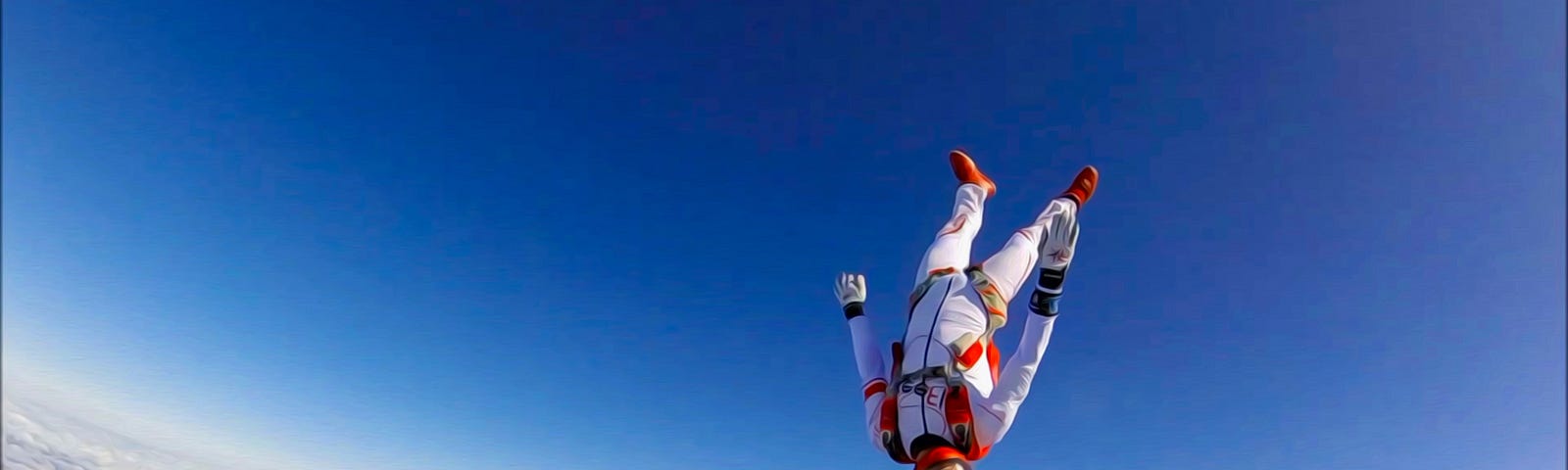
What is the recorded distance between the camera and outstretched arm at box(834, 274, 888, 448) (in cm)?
497

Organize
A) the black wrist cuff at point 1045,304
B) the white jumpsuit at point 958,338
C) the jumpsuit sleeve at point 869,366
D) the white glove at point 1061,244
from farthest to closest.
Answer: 1. the jumpsuit sleeve at point 869,366
2. the white jumpsuit at point 958,338
3. the black wrist cuff at point 1045,304
4. the white glove at point 1061,244

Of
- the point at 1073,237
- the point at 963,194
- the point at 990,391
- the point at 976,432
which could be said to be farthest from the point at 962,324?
→ the point at 963,194

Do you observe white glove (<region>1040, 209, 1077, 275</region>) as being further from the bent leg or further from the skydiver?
the bent leg

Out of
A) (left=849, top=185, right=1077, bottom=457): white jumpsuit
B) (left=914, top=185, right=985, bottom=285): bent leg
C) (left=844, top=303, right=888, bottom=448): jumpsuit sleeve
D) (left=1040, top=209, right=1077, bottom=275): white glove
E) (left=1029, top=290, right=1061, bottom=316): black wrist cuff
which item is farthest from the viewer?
(left=914, top=185, right=985, bottom=285): bent leg

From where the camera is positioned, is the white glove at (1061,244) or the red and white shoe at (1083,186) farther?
the red and white shoe at (1083,186)

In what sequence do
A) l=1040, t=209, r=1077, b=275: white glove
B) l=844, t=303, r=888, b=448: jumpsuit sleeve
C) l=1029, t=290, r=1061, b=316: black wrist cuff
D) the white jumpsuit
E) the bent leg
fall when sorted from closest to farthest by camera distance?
1. l=1040, t=209, r=1077, b=275: white glove
2. l=1029, t=290, r=1061, b=316: black wrist cuff
3. the white jumpsuit
4. l=844, t=303, r=888, b=448: jumpsuit sleeve
5. the bent leg

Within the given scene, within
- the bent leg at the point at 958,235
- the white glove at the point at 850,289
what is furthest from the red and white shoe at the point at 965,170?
the white glove at the point at 850,289

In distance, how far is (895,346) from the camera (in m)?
5.16

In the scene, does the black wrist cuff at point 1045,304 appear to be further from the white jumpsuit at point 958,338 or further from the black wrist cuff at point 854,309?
the black wrist cuff at point 854,309

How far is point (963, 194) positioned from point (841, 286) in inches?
56.3

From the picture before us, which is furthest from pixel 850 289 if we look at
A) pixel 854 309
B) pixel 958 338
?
pixel 958 338

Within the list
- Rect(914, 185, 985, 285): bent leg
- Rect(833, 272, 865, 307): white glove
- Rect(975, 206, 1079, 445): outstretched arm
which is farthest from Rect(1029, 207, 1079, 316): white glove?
Rect(833, 272, 865, 307): white glove

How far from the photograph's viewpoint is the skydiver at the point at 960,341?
420 cm

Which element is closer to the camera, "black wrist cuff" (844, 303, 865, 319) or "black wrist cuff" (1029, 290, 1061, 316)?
"black wrist cuff" (1029, 290, 1061, 316)
